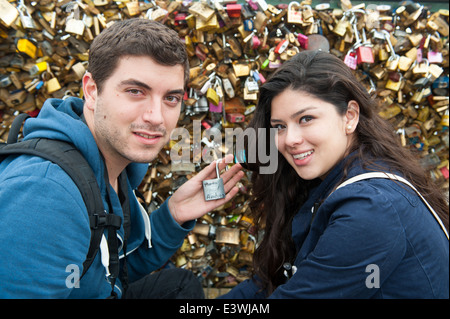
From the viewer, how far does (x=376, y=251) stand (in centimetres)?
150

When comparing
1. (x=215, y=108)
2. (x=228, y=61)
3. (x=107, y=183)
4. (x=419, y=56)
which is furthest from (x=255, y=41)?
(x=107, y=183)

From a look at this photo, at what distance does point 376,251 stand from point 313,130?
0.67 metres

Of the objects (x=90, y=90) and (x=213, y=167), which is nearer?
(x=90, y=90)

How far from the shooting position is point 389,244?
4.94ft

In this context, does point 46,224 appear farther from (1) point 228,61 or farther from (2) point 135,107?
(1) point 228,61

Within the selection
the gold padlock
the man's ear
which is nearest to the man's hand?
the man's ear

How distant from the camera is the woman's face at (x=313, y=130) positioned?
6.18 ft

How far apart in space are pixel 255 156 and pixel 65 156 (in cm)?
118

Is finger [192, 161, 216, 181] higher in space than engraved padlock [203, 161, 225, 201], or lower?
higher

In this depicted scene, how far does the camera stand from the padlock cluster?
273cm

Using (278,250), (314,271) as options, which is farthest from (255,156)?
(314,271)

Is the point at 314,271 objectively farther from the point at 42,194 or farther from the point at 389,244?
the point at 42,194

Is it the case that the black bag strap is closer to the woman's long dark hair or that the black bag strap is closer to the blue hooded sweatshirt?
the blue hooded sweatshirt
